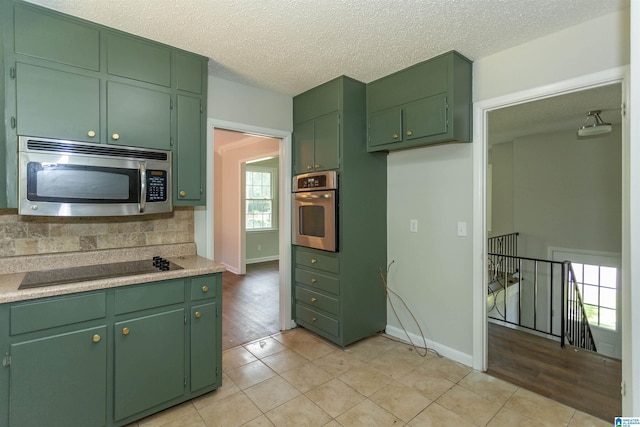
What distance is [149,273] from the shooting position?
198 centimetres

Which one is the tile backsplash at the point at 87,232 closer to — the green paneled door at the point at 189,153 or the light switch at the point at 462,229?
the green paneled door at the point at 189,153

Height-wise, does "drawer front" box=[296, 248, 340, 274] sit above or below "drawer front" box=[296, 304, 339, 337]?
above

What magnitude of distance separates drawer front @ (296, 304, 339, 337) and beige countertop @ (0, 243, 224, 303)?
4.19 ft

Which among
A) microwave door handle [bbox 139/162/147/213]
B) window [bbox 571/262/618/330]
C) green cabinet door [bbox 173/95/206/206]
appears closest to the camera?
microwave door handle [bbox 139/162/147/213]

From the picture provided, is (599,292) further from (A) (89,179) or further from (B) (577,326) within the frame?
(A) (89,179)

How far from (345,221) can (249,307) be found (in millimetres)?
2060

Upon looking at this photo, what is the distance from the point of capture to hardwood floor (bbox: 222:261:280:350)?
3.33 m

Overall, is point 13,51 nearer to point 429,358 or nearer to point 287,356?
point 287,356

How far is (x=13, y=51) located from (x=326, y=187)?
2232 millimetres

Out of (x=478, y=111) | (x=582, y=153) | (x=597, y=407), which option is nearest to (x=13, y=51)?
(x=478, y=111)

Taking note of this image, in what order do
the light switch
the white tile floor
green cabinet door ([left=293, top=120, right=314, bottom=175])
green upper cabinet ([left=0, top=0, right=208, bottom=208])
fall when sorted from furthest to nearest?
1. green cabinet door ([left=293, top=120, right=314, bottom=175])
2. the light switch
3. the white tile floor
4. green upper cabinet ([left=0, top=0, right=208, bottom=208])

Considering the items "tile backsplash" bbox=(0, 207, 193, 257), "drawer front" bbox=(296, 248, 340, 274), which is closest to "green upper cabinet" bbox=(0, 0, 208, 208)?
"tile backsplash" bbox=(0, 207, 193, 257)

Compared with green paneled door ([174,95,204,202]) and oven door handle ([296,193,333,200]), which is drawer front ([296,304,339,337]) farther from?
green paneled door ([174,95,204,202])

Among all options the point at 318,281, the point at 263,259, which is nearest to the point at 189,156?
the point at 318,281
